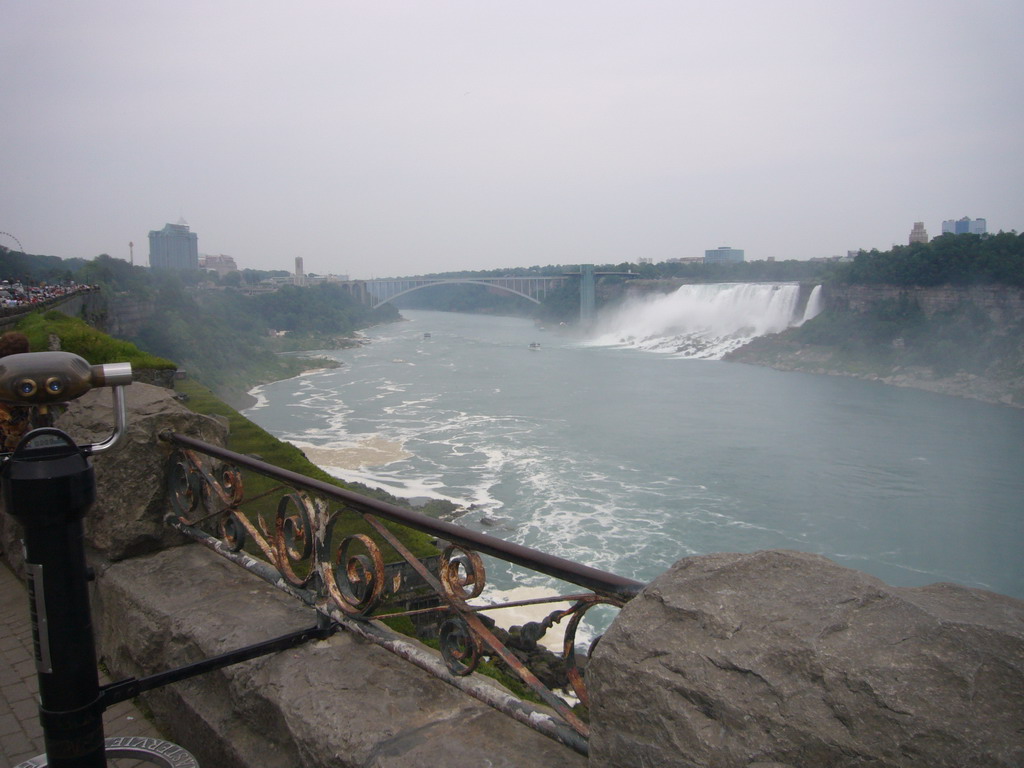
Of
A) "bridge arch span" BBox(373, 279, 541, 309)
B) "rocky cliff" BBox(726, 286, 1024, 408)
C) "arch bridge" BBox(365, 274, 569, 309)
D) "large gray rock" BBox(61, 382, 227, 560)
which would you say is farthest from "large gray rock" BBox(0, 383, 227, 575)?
"arch bridge" BBox(365, 274, 569, 309)

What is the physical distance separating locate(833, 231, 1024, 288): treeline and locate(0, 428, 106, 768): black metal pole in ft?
115

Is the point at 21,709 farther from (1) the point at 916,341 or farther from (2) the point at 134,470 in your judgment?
(1) the point at 916,341

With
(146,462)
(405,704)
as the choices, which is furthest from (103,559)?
(405,704)

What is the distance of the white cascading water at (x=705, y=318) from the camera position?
39281mm

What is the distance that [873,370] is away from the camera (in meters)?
31.3

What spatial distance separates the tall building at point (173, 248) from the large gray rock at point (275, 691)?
55.3 m

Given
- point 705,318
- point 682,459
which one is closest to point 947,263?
point 705,318

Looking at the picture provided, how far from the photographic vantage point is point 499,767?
3.91 feet

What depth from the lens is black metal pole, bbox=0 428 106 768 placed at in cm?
97

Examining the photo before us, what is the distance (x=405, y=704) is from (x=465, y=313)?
78.7 m

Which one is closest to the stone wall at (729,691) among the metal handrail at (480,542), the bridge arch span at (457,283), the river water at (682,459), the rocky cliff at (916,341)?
the metal handrail at (480,542)

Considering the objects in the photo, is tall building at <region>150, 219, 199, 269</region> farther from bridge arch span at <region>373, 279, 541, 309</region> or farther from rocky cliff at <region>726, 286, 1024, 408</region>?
rocky cliff at <region>726, 286, 1024, 408</region>

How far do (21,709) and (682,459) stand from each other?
53.4 ft

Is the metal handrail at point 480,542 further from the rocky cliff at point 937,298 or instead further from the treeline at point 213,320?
the rocky cliff at point 937,298
